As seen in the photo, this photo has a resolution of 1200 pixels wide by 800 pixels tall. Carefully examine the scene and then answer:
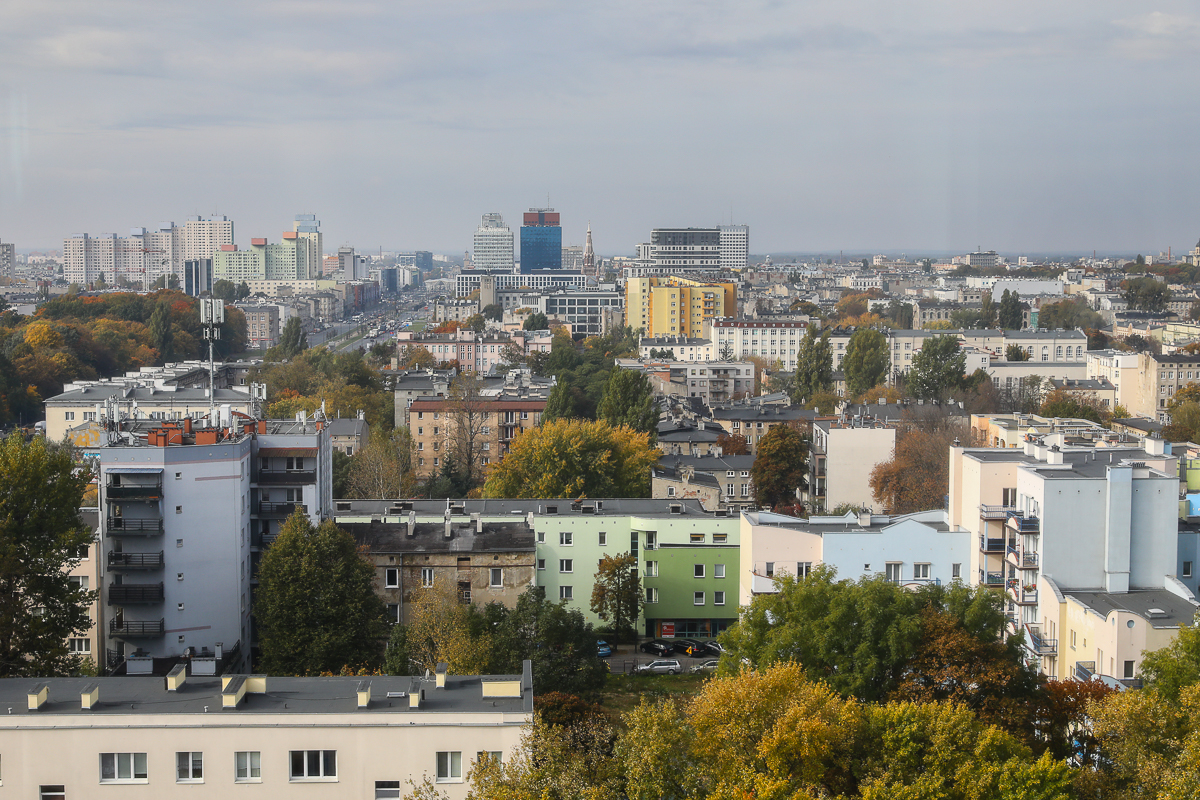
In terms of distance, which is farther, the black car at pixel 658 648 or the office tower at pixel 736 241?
the office tower at pixel 736 241

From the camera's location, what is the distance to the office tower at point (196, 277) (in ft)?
435

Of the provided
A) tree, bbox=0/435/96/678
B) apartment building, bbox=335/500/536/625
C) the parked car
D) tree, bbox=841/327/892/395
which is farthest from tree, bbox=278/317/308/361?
the parked car

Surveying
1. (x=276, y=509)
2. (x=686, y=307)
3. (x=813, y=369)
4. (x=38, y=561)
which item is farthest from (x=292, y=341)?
(x=38, y=561)

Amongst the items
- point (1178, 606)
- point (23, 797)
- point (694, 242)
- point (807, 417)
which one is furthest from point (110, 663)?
point (694, 242)

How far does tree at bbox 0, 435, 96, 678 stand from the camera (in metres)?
16.8

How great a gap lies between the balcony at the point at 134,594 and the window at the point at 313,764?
8574mm

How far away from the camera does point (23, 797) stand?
37.4 ft

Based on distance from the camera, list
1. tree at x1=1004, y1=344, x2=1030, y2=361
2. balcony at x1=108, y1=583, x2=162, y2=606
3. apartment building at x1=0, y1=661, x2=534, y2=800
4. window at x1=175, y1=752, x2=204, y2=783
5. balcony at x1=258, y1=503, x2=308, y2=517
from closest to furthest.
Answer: apartment building at x1=0, y1=661, x2=534, y2=800 < window at x1=175, y1=752, x2=204, y2=783 < balcony at x1=108, y1=583, x2=162, y2=606 < balcony at x1=258, y1=503, x2=308, y2=517 < tree at x1=1004, y1=344, x2=1030, y2=361

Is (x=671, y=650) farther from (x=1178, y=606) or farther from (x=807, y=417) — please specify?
(x=807, y=417)

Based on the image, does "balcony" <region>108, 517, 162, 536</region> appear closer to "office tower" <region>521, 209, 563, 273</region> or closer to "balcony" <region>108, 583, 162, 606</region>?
"balcony" <region>108, 583, 162, 606</region>

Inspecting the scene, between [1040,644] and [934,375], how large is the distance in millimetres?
28746

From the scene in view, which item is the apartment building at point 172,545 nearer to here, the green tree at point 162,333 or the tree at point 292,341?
the tree at point 292,341

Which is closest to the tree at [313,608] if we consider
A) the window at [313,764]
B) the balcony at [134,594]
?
the balcony at [134,594]

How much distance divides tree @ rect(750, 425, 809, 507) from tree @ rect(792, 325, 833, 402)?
16503mm
